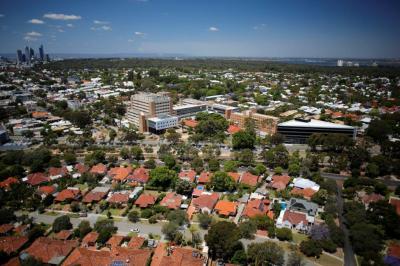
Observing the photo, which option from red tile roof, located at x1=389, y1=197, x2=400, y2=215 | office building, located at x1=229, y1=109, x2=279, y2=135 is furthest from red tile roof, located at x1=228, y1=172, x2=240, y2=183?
office building, located at x1=229, y1=109, x2=279, y2=135

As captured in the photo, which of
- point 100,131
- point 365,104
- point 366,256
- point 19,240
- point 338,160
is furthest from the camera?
point 365,104

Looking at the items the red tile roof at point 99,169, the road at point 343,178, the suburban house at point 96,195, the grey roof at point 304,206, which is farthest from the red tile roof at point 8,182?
the road at point 343,178

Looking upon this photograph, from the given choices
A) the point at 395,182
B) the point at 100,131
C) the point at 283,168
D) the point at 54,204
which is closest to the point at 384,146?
the point at 395,182

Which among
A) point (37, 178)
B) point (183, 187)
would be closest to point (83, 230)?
point (183, 187)

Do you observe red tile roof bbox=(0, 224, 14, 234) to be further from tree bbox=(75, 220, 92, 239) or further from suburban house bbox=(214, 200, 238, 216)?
suburban house bbox=(214, 200, 238, 216)

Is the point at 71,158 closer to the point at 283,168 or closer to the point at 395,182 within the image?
the point at 283,168

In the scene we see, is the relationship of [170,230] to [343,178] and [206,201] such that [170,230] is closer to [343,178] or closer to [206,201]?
[206,201]
